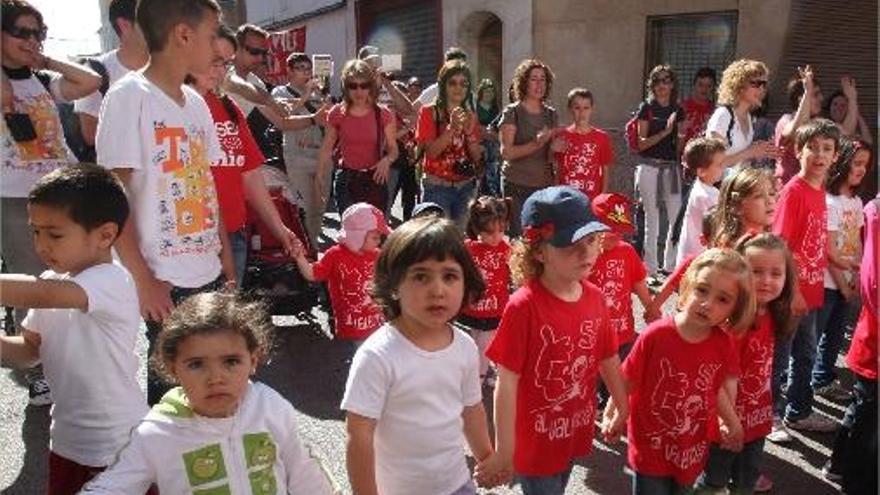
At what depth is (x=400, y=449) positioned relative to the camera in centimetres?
232

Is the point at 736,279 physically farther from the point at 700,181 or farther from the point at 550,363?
the point at 700,181

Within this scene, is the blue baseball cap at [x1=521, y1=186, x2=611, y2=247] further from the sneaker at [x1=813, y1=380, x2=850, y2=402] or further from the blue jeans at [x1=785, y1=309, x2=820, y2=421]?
the sneaker at [x1=813, y1=380, x2=850, y2=402]

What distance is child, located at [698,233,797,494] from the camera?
3125mm

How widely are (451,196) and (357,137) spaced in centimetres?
91

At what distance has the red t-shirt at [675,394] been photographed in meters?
2.80

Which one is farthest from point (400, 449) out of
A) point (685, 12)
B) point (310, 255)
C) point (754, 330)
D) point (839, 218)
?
point (685, 12)

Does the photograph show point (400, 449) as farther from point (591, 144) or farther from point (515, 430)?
point (591, 144)

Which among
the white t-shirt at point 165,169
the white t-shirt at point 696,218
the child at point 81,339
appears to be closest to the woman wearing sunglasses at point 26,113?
the white t-shirt at point 165,169

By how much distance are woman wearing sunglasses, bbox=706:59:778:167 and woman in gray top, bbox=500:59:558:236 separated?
1.23 metres

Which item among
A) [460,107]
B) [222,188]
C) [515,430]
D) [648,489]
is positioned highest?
[460,107]

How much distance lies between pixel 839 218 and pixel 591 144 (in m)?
2.45

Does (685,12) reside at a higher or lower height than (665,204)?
higher

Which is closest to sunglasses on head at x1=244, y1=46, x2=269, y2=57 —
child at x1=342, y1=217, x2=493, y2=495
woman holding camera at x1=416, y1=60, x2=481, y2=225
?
woman holding camera at x1=416, y1=60, x2=481, y2=225

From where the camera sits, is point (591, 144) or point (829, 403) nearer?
point (829, 403)
